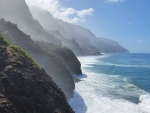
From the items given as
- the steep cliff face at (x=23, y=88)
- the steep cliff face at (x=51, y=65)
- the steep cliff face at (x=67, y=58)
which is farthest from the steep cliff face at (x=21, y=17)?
the steep cliff face at (x=23, y=88)

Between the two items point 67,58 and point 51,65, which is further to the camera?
point 67,58

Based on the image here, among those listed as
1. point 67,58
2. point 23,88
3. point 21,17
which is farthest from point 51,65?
point 21,17

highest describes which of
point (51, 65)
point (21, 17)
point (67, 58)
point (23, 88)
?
point (21, 17)

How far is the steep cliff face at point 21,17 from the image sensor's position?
102250 mm

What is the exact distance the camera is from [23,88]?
15539 millimetres

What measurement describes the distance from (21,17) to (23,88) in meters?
108

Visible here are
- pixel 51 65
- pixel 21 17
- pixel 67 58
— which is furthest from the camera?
pixel 21 17

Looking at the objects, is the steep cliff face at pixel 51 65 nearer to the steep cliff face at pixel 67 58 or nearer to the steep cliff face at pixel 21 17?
the steep cliff face at pixel 67 58

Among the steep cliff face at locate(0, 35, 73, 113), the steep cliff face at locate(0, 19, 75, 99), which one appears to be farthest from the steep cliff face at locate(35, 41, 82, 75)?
the steep cliff face at locate(0, 35, 73, 113)

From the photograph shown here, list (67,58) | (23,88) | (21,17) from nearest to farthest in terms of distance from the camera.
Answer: (23,88), (67,58), (21,17)

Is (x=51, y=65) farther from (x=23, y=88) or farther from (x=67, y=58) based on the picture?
(x=23, y=88)

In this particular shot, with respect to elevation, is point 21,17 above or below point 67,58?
above

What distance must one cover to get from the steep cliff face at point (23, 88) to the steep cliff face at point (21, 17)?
264ft

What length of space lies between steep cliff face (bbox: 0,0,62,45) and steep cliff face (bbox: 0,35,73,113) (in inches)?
3164
